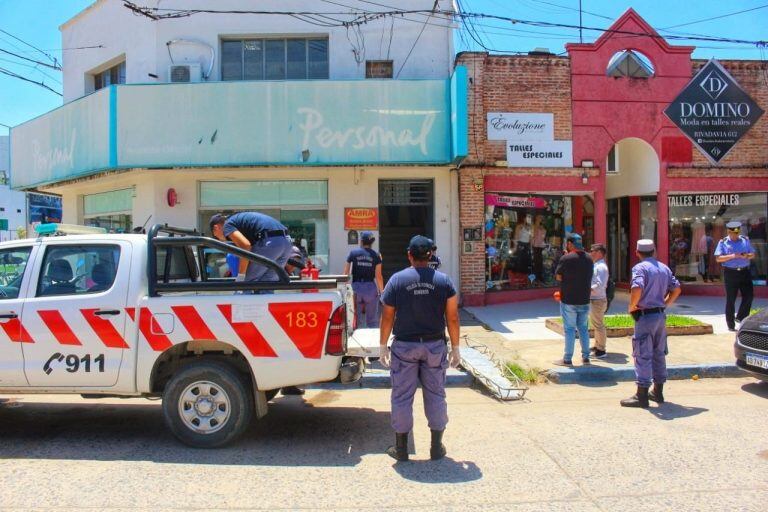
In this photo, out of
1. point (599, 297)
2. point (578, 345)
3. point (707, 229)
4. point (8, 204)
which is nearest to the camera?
point (599, 297)

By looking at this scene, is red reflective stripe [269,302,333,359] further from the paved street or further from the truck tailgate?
the paved street

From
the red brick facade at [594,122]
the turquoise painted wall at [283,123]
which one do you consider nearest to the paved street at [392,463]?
the turquoise painted wall at [283,123]

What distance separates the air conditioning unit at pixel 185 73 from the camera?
12844 mm

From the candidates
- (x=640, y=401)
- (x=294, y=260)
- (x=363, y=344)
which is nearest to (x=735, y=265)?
(x=640, y=401)

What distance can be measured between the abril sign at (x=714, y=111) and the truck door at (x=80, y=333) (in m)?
12.6

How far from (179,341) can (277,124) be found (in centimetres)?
756

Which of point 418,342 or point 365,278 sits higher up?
point 365,278

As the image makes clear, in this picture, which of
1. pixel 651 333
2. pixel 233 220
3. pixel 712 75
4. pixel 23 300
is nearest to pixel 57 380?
pixel 23 300

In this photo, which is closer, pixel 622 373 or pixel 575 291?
pixel 622 373

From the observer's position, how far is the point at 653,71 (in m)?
13.3

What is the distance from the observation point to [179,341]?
482 centimetres

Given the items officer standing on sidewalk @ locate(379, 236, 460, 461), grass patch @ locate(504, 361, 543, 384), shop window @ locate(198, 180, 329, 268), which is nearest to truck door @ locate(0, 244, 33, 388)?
officer standing on sidewalk @ locate(379, 236, 460, 461)

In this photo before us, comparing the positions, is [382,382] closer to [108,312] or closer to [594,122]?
[108,312]

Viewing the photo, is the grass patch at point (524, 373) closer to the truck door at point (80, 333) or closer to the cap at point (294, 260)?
the cap at point (294, 260)
